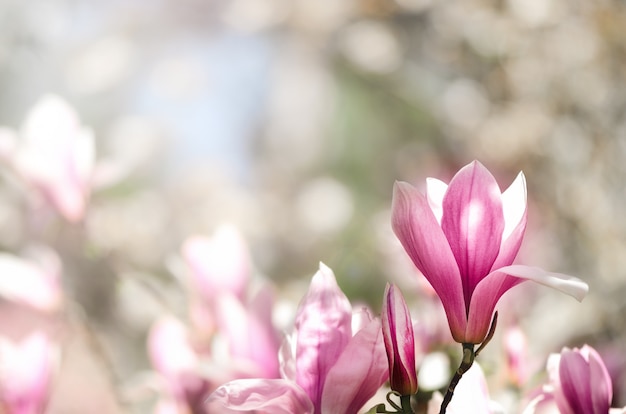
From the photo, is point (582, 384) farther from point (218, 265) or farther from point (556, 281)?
point (218, 265)

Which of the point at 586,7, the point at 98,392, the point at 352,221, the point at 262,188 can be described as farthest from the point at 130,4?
the point at 586,7

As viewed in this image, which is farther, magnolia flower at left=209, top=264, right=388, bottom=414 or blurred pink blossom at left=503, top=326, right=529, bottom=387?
blurred pink blossom at left=503, top=326, right=529, bottom=387

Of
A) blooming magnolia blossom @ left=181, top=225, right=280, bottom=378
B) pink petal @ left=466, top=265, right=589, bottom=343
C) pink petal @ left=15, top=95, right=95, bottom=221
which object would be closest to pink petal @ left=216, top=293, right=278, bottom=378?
blooming magnolia blossom @ left=181, top=225, right=280, bottom=378

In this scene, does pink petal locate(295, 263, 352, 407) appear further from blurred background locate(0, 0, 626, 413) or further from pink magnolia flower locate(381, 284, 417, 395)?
blurred background locate(0, 0, 626, 413)

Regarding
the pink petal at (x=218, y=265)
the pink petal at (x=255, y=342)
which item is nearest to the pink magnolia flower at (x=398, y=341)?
the pink petal at (x=255, y=342)

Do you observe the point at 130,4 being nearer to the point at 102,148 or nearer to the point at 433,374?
the point at 102,148

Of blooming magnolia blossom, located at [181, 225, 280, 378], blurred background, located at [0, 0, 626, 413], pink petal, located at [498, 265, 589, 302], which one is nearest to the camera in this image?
pink petal, located at [498, 265, 589, 302]

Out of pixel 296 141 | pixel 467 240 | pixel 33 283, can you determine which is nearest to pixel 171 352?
pixel 33 283
